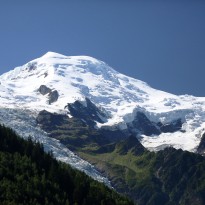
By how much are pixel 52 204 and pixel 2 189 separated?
51.4 ft

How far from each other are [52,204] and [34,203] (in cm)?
684

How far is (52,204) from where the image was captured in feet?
655

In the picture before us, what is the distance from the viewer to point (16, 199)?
643 feet

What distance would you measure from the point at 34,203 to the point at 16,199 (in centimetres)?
564

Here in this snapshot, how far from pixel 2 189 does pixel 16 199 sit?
6.26m

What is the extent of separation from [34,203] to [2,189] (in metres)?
11.6

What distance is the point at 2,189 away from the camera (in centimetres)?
19950

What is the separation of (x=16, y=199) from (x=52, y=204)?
11124mm

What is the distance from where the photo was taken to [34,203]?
640 feet
